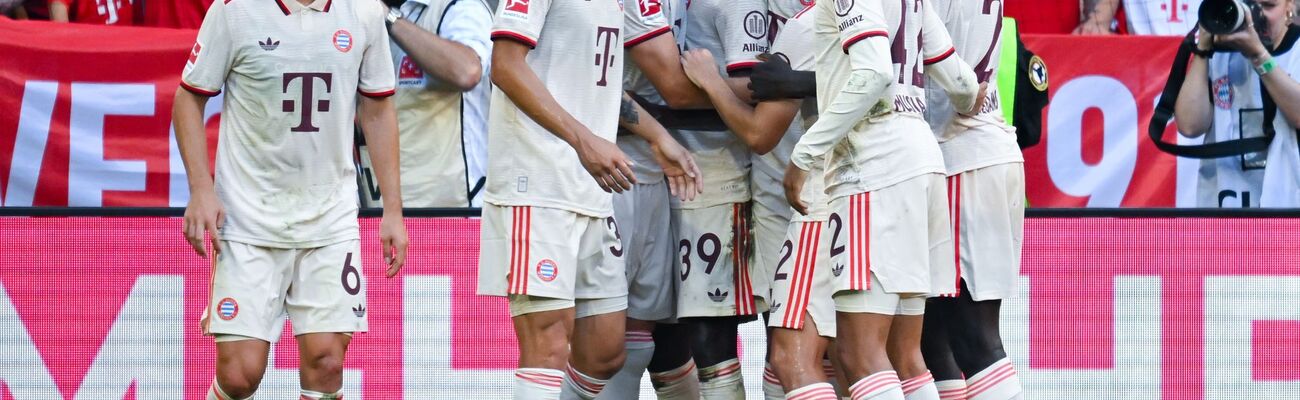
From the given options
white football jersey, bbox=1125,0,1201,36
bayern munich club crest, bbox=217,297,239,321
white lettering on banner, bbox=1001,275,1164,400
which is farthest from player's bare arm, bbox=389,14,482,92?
white football jersey, bbox=1125,0,1201,36

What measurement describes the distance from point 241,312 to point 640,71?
1640 millimetres

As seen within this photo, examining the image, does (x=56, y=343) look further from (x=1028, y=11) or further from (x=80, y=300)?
(x=1028, y=11)

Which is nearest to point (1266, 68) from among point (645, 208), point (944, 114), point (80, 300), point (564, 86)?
point (944, 114)

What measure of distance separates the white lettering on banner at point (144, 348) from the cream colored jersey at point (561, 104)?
225 cm

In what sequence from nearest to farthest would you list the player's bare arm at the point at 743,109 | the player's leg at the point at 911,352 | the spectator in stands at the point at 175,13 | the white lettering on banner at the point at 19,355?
1. the player's leg at the point at 911,352
2. the player's bare arm at the point at 743,109
3. the white lettering on banner at the point at 19,355
4. the spectator in stands at the point at 175,13

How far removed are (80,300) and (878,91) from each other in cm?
368

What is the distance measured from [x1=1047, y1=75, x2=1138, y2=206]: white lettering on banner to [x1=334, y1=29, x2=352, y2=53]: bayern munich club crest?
145 inches

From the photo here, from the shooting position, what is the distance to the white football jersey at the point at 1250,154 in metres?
7.76

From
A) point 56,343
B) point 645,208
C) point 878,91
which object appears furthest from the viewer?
point 56,343

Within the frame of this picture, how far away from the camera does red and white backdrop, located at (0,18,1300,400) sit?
23.2 feet

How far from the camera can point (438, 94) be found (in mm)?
7609

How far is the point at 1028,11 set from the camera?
8953 mm

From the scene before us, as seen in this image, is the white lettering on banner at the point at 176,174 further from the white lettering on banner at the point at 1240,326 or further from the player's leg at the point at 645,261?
the white lettering on banner at the point at 1240,326

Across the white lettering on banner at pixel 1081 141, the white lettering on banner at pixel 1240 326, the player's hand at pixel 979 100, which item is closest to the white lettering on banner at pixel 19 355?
the player's hand at pixel 979 100
